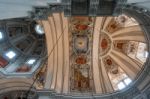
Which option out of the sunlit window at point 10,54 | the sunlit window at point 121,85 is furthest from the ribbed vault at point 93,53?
the sunlit window at point 10,54

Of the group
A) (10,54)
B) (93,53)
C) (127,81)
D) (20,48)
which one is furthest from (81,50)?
(20,48)

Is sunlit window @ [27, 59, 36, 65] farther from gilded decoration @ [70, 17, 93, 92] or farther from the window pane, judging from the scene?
the window pane

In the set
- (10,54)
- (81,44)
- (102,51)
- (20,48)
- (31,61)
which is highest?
(81,44)

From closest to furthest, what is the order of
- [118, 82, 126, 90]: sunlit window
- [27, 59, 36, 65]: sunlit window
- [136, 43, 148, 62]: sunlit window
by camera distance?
[118, 82, 126, 90]: sunlit window
[136, 43, 148, 62]: sunlit window
[27, 59, 36, 65]: sunlit window

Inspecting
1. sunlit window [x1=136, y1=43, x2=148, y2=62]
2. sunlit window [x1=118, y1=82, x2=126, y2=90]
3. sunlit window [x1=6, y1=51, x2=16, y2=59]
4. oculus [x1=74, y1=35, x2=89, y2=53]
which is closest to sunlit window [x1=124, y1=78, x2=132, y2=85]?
sunlit window [x1=118, y1=82, x2=126, y2=90]

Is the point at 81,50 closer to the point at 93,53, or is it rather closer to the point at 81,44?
the point at 81,44

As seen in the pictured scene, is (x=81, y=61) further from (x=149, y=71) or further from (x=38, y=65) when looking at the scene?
(x=149, y=71)

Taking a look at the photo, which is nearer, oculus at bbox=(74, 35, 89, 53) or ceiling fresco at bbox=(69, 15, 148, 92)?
ceiling fresco at bbox=(69, 15, 148, 92)

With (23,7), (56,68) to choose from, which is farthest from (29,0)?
(56,68)
